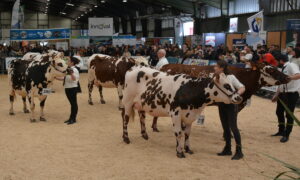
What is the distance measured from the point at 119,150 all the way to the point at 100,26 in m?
18.9

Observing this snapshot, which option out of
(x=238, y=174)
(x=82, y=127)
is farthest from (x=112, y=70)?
(x=238, y=174)

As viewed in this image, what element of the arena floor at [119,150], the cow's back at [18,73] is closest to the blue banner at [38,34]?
the arena floor at [119,150]

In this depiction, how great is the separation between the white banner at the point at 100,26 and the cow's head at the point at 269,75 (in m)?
18.5

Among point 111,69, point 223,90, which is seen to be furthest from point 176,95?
point 111,69

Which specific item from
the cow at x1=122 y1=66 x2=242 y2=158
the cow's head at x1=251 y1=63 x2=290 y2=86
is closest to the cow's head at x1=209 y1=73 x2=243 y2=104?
the cow at x1=122 y1=66 x2=242 y2=158

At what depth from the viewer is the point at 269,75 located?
274 inches

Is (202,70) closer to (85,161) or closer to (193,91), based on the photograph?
(193,91)

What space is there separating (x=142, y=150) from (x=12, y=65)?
195 inches

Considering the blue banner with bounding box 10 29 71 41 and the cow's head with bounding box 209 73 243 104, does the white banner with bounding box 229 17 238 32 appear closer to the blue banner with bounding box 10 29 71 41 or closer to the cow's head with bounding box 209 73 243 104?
the blue banner with bounding box 10 29 71 41

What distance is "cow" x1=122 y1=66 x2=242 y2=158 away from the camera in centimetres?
576

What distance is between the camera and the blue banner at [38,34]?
2100 centimetres

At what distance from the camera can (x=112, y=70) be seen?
10.9 meters

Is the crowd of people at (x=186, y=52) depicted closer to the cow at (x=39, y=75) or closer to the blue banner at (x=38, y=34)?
the blue banner at (x=38, y=34)

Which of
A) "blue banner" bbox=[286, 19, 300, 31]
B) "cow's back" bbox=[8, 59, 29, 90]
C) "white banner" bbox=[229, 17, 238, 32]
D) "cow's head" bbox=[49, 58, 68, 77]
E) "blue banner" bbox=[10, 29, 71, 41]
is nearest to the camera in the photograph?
"cow's head" bbox=[49, 58, 68, 77]
